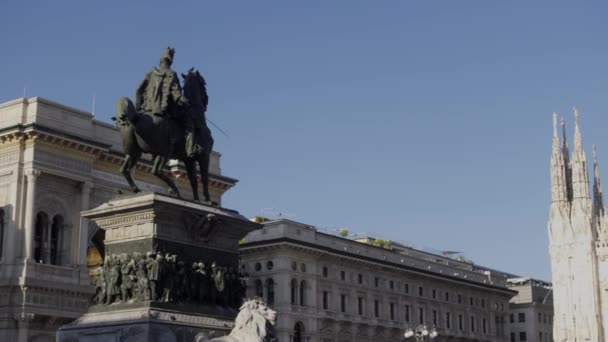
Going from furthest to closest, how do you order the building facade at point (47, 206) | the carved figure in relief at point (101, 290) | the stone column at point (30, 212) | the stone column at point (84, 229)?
the stone column at point (84, 229) < the stone column at point (30, 212) < the building facade at point (47, 206) < the carved figure in relief at point (101, 290)

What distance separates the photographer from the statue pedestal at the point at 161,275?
14.9 metres

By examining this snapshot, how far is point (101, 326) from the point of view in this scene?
595 inches

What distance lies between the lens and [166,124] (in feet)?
53.9

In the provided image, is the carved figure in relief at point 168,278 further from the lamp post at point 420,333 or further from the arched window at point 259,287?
the arched window at point 259,287

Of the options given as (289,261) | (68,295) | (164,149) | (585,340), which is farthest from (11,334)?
(585,340)

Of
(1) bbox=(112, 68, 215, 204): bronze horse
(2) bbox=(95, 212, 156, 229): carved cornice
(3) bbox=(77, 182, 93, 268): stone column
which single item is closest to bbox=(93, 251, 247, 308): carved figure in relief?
(2) bbox=(95, 212, 156, 229): carved cornice

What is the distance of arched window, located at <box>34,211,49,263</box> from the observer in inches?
1971

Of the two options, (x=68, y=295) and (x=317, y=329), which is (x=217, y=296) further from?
(x=317, y=329)

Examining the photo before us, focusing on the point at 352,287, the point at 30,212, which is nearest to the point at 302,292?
the point at 352,287

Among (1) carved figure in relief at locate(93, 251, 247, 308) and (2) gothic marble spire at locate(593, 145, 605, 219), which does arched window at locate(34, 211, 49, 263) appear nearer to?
(1) carved figure in relief at locate(93, 251, 247, 308)

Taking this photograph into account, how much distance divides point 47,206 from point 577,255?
56.5 meters

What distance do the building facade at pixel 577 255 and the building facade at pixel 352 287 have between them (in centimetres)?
879

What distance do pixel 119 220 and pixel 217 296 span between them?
208cm

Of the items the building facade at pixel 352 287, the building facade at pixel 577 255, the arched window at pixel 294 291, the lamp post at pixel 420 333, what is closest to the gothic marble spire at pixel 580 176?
the building facade at pixel 577 255
